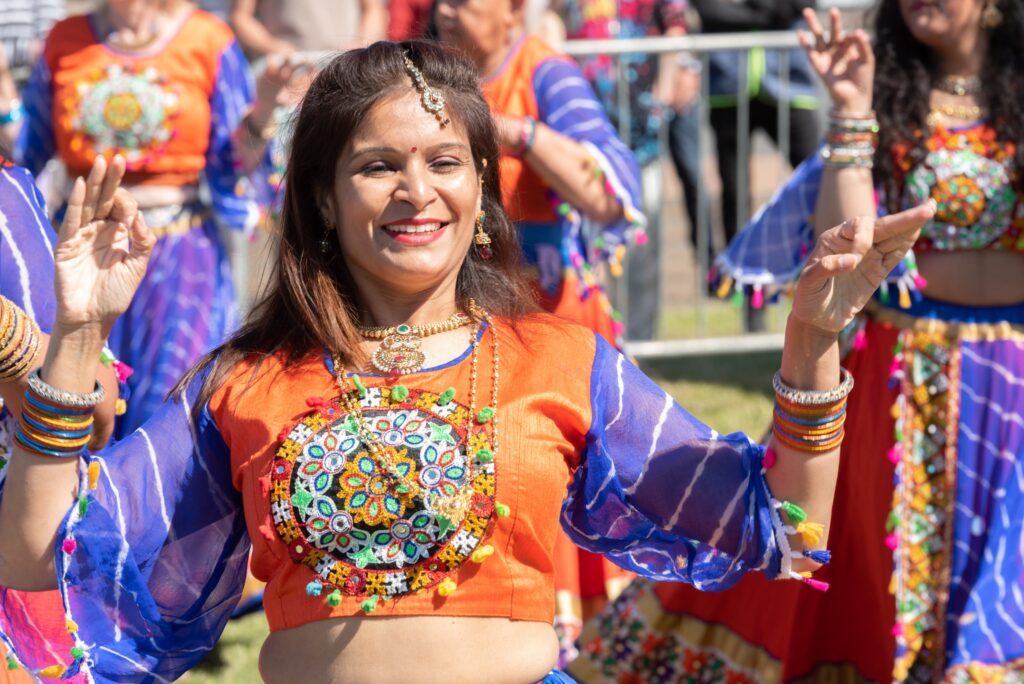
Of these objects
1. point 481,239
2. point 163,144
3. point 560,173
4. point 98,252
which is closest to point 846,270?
point 481,239

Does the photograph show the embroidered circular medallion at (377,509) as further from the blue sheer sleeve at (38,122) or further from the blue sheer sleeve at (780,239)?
the blue sheer sleeve at (38,122)

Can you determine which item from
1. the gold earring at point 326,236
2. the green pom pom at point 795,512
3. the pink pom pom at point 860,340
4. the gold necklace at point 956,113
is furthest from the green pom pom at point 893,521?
the gold earring at point 326,236

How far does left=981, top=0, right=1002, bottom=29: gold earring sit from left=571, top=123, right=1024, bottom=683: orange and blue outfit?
29cm

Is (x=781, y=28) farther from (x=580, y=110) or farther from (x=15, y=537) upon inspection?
(x=15, y=537)

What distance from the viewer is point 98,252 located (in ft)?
8.31

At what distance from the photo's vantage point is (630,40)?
7941 mm

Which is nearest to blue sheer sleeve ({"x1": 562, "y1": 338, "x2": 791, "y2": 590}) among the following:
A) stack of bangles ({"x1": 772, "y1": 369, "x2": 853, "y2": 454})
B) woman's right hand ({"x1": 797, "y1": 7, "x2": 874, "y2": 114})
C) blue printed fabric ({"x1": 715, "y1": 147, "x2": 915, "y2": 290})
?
stack of bangles ({"x1": 772, "y1": 369, "x2": 853, "y2": 454})

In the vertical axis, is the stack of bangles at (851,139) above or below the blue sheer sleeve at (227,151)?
above

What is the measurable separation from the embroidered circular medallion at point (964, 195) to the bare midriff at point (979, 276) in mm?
40

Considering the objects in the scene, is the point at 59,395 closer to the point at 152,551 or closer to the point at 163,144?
the point at 152,551

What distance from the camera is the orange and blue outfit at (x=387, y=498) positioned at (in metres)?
2.59

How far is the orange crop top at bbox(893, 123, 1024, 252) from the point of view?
13.5 ft

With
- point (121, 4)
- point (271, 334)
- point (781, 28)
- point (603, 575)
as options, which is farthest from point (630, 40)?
point (271, 334)

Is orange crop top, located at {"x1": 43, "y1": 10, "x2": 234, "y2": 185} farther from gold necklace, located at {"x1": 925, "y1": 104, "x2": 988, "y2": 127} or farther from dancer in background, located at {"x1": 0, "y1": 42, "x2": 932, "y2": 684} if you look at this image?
dancer in background, located at {"x1": 0, "y1": 42, "x2": 932, "y2": 684}
